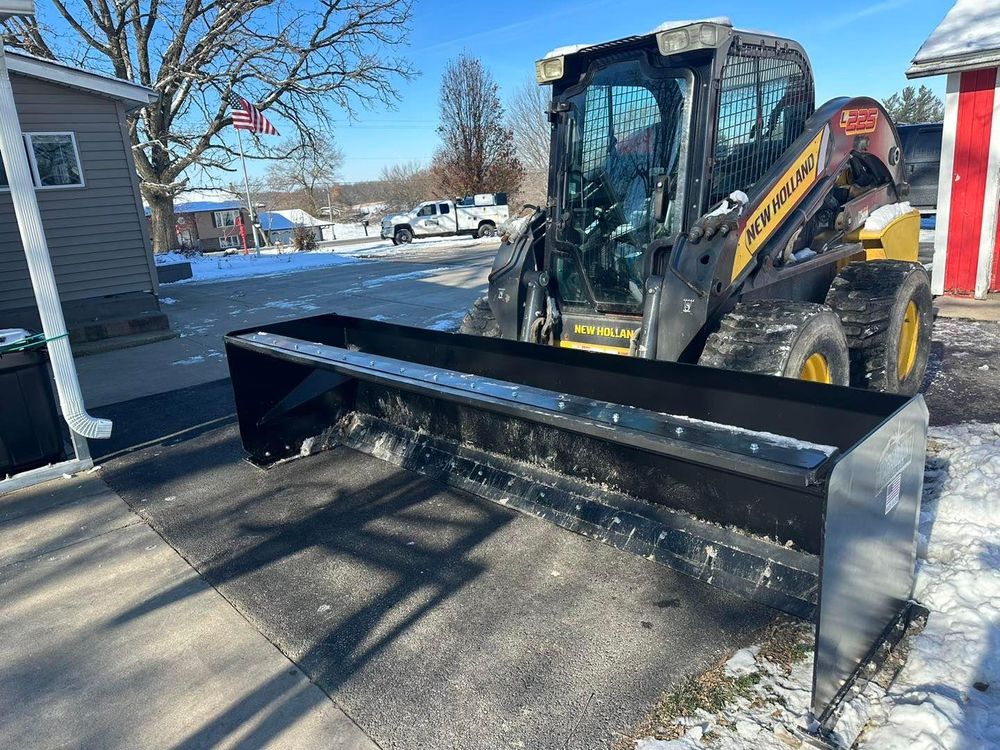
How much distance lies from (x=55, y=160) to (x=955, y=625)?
1216 centimetres

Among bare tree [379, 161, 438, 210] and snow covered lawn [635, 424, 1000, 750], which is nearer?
snow covered lawn [635, 424, 1000, 750]

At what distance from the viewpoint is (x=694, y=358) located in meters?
3.83

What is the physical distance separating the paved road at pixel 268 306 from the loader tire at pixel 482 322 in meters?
3.79

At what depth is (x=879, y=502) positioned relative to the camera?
2283 mm

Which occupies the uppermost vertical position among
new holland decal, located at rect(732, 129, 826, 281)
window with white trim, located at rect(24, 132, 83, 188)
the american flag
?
the american flag

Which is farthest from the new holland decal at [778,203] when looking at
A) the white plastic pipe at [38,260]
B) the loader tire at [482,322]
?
the white plastic pipe at [38,260]

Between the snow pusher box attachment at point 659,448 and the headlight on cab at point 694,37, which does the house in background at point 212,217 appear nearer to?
the snow pusher box attachment at point 659,448

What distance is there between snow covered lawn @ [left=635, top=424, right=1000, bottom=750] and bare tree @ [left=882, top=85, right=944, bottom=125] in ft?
175

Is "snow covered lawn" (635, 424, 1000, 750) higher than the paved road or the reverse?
the reverse

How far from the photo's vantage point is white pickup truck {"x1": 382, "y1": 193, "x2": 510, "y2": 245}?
2881cm

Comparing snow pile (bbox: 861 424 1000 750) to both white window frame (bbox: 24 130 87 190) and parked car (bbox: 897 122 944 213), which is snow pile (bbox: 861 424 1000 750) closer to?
white window frame (bbox: 24 130 87 190)

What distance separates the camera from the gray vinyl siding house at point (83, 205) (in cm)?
986

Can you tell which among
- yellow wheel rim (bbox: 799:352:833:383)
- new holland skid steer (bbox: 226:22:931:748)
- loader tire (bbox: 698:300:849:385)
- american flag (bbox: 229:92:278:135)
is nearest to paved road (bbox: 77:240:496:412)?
new holland skid steer (bbox: 226:22:931:748)

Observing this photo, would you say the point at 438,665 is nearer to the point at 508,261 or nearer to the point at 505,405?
the point at 505,405
